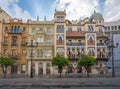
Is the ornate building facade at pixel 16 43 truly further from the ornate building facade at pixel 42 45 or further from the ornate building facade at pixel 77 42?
the ornate building facade at pixel 77 42

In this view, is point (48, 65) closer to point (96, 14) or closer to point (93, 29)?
point (93, 29)

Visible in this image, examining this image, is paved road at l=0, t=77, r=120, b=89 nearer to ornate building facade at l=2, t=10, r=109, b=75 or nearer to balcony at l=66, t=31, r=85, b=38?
ornate building facade at l=2, t=10, r=109, b=75

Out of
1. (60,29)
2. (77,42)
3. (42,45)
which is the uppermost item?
(60,29)

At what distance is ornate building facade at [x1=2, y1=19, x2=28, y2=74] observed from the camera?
62906 mm

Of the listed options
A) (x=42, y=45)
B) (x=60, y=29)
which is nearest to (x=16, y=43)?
(x=42, y=45)

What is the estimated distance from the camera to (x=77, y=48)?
211ft

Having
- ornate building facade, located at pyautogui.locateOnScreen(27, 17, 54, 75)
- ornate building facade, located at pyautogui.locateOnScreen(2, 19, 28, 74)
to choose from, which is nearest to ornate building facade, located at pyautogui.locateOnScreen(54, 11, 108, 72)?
ornate building facade, located at pyautogui.locateOnScreen(27, 17, 54, 75)

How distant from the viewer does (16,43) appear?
6412cm

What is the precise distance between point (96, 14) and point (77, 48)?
70.1 feet

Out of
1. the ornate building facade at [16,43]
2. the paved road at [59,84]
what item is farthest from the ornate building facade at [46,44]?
the paved road at [59,84]

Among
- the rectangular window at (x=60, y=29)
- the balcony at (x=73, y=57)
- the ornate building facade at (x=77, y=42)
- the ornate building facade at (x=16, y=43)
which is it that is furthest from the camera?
Answer: the rectangular window at (x=60, y=29)

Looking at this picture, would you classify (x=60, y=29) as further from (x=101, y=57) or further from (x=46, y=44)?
(x=101, y=57)

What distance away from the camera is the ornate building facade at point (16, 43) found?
2477 inches

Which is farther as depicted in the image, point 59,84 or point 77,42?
point 77,42
